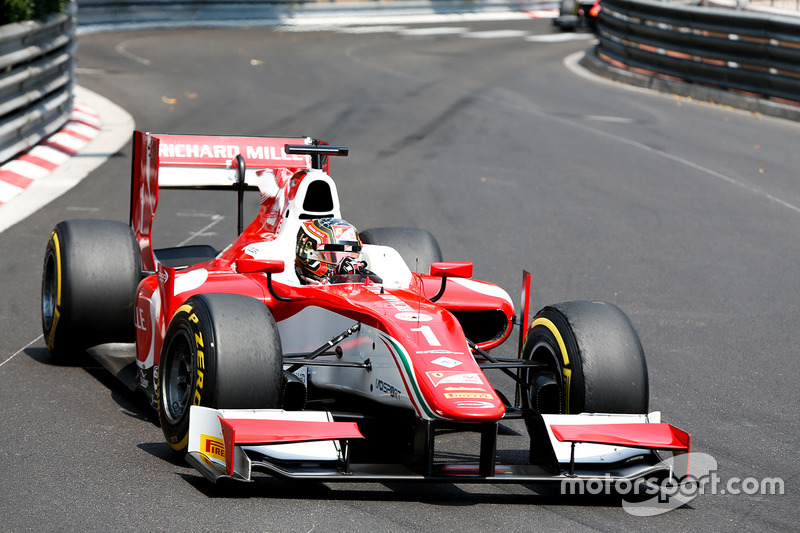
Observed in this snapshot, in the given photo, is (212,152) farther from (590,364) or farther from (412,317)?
(590,364)

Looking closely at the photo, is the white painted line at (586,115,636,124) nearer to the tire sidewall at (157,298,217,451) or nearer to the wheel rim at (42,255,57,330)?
the wheel rim at (42,255,57,330)

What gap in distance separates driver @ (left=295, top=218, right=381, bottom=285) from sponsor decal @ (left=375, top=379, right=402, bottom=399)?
2.98 feet

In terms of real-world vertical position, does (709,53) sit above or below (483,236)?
above

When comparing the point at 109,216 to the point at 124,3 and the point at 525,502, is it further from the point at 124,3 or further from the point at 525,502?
the point at 124,3

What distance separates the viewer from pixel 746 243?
38.8ft

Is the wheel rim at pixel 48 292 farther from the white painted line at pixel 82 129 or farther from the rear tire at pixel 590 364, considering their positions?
the white painted line at pixel 82 129

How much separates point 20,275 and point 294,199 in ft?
11.6

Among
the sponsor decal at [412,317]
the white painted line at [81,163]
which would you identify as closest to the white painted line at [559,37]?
the white painted line at [81,163]

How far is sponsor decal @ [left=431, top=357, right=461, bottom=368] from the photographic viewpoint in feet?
18.1

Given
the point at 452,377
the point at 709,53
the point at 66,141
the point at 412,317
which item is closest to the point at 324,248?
the point at 412,317

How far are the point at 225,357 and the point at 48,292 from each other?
2911mm

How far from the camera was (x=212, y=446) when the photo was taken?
540cm

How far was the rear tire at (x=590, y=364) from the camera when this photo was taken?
19.1ft

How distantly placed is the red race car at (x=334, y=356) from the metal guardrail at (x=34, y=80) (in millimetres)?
→ 6829
